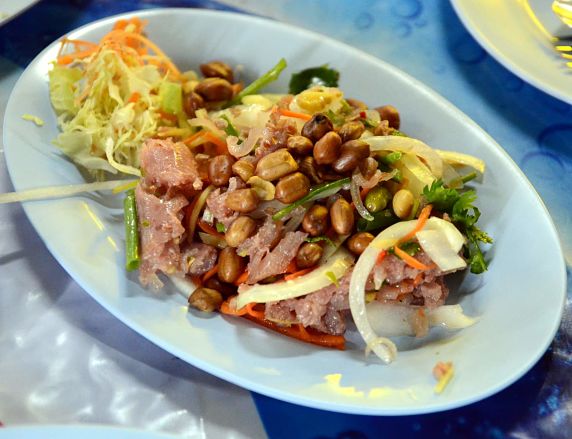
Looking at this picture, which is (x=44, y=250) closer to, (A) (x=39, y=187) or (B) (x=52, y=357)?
(A) (x=39, y=187)

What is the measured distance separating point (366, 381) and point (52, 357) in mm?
952

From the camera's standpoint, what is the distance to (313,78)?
234 cm

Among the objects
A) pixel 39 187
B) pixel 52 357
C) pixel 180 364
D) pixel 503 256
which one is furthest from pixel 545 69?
pixel 52 357

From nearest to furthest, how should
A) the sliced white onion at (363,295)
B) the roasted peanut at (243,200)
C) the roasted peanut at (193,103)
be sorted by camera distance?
the sliced white onion at (363,295), the roasted peanut at (243,200), the roasted peanut at (193,103)

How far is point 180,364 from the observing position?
1.75 metres

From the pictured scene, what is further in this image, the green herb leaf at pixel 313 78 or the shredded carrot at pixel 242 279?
Answer: the green herb leaf at pixel 313 78

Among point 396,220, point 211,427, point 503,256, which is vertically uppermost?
point 396,220

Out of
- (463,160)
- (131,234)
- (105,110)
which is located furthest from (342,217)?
(105,110)

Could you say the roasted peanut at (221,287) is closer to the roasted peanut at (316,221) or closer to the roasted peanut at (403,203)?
the roasted peanut at (316,221)

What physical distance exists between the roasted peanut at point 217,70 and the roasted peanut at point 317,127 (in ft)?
2.17

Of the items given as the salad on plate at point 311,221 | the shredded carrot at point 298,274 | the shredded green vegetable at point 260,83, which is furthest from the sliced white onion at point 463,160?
the shredded green vegetable at point 260,83

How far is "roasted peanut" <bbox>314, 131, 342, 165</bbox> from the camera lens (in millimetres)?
1748

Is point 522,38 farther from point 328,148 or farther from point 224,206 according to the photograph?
point 224,206

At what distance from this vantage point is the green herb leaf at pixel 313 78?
91.1 inches
